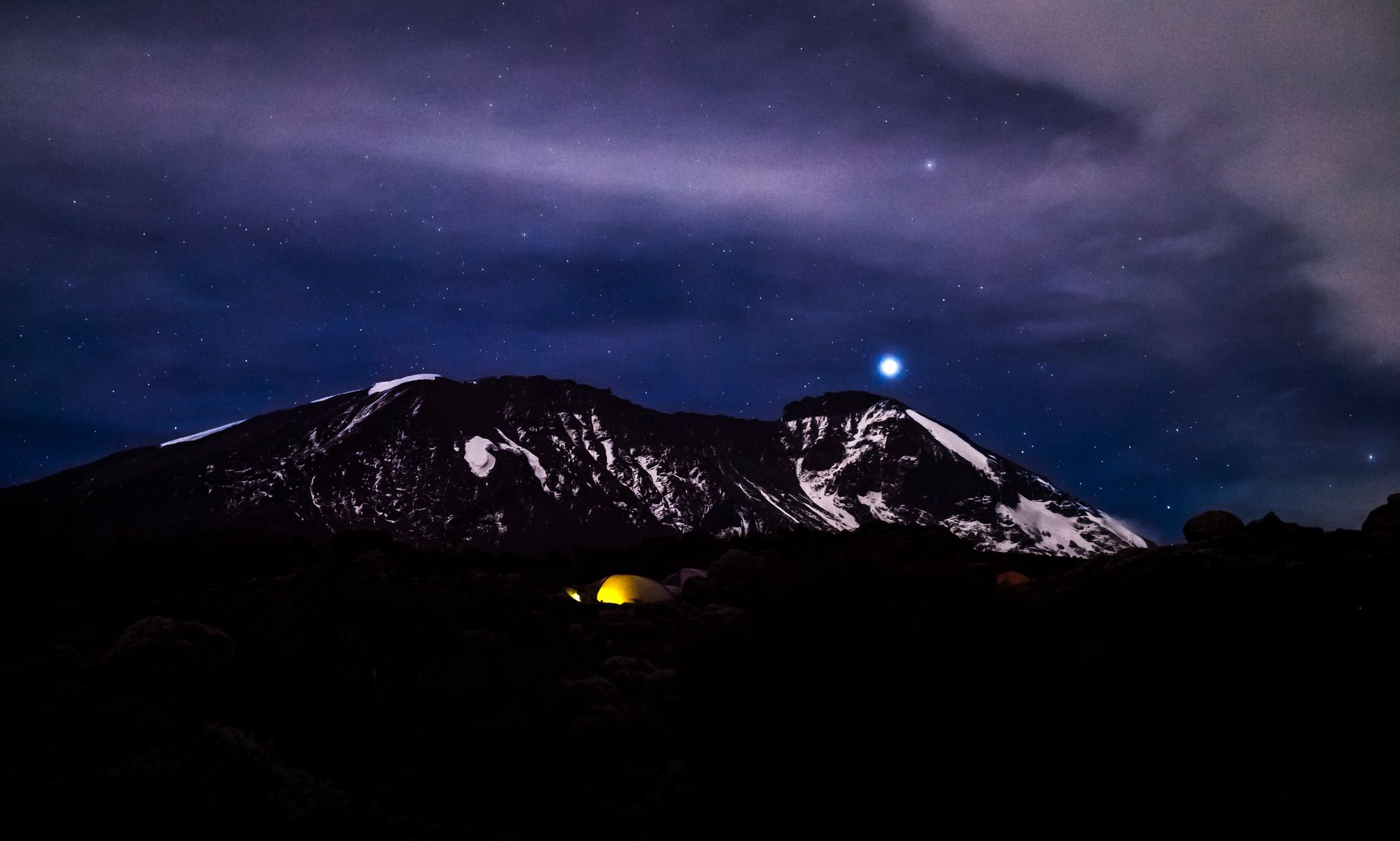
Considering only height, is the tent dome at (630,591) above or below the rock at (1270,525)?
below

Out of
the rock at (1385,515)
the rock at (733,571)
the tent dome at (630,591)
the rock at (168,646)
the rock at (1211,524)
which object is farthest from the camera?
the tent dome at (630,591)

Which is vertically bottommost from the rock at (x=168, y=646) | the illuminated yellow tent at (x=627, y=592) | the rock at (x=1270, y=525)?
the illuminated yellow tent at (x=627, y=592)

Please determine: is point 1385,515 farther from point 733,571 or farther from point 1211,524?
point 733,571

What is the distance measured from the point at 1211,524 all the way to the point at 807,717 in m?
42.8

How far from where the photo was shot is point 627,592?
51656mm

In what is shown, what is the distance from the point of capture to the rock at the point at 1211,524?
4194cm

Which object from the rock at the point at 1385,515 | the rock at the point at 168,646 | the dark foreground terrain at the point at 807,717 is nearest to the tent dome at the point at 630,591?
the rock at the point at 168,646

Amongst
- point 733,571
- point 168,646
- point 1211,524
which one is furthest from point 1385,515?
point 168,646

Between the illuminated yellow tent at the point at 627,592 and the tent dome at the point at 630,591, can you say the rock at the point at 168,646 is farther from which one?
the tent dome at the point at 630,591

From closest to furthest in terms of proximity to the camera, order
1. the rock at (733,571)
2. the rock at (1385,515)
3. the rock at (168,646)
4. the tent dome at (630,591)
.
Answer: the rock at (168,646)
the rock at (1385,515)
the rock at (733,571)
the tent dome at (630,591)

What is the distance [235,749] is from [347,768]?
9.40 feet

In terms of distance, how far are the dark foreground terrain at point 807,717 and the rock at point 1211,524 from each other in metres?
23.3

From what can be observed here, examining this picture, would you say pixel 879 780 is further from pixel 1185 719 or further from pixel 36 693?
pixel 36 693

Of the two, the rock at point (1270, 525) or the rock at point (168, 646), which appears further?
the rock at point (1270, 525)
